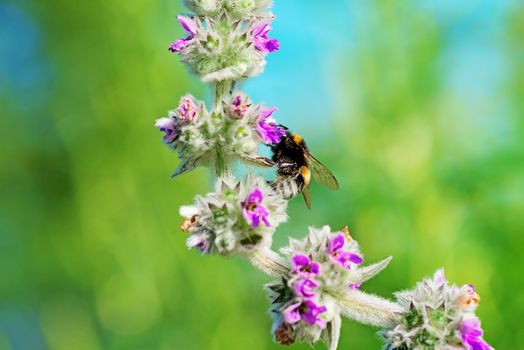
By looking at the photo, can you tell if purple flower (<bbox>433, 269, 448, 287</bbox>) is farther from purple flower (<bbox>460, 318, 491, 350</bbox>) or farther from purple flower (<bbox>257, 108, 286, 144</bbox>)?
purple flower (<bbox>257, 108, 286, 144</bbox>)

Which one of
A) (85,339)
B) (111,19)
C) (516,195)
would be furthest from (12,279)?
(516,195)

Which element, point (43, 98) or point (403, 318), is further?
point (43, 98)

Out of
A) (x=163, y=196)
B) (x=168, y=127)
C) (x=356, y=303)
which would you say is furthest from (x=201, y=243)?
(x=163, y=196)

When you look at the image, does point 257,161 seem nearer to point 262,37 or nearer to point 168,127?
point 168,127

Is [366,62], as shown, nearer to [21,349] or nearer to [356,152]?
[356,152]

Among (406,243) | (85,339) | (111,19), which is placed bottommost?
(85,339)

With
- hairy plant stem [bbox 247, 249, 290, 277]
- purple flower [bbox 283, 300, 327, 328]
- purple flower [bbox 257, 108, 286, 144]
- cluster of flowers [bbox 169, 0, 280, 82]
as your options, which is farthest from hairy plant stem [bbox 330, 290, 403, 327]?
cluster of flowers [bbox 169, 0, 280, 82]

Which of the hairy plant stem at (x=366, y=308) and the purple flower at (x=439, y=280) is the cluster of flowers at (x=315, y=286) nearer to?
the hairy plant stem at (x=366, y=308)
